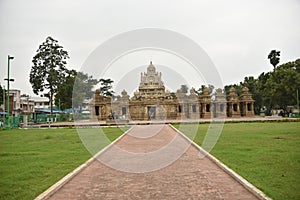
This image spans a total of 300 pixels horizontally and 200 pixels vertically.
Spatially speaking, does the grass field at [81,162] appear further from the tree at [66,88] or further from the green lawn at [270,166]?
the tree at [66,88]

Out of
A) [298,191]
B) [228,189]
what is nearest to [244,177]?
[228,189]

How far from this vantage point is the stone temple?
175ft

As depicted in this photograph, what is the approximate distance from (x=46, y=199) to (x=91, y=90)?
64273 mm

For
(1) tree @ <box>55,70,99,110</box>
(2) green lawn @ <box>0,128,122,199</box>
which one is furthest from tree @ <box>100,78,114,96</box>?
(2) green lawn @ <box>0,128,122,199</box>

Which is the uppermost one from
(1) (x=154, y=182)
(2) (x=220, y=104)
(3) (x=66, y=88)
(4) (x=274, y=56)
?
(4) (x=274, y=56)

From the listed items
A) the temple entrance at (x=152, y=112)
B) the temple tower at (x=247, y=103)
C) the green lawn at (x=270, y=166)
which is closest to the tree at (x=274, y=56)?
the temple tower at (x=247, y=103)

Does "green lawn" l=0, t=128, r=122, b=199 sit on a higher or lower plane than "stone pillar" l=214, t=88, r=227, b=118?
lower

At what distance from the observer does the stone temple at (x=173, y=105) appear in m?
53.4

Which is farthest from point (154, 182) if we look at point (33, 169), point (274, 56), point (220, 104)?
point (274, 56)

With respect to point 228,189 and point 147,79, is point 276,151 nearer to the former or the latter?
point 228,189

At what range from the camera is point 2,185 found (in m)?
8.30

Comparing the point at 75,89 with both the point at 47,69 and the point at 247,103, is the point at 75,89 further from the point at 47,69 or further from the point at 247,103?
the point at 247,103

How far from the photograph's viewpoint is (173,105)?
54.2m

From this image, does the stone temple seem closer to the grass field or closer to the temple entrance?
the temple entrance
